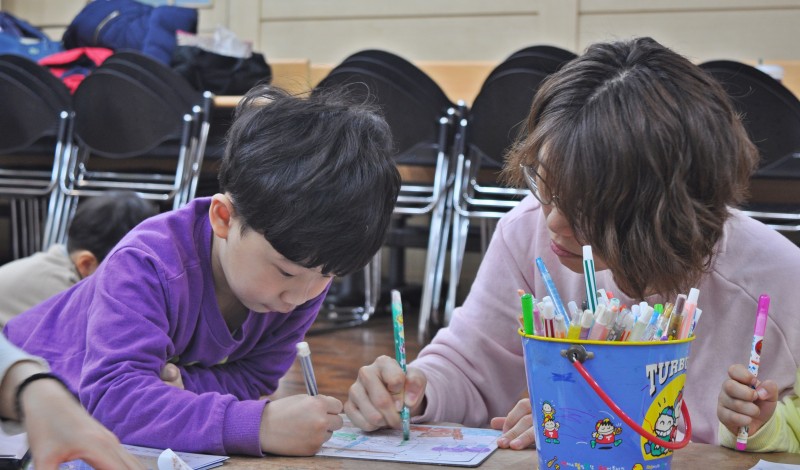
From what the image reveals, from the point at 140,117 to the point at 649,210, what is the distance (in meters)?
2.93

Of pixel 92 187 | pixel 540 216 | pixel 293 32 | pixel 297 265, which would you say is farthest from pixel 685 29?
pixel 297 265

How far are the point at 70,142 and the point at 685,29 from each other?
2925 millimetres

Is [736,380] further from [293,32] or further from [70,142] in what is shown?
[293,32]

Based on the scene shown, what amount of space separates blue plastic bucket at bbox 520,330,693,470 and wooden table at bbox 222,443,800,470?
4.1 inches

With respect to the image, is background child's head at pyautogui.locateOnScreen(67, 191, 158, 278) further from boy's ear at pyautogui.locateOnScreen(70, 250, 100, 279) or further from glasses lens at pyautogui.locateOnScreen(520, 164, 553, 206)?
glasses lens at pyautogui.locateOnScreen(520, 164, 553, 206)

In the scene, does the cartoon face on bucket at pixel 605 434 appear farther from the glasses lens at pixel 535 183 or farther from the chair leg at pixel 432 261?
the chair leg at pixel 432 261

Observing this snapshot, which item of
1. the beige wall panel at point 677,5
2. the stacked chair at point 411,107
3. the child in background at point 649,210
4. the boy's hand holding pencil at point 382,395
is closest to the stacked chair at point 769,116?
the stacked chair at point 411,107

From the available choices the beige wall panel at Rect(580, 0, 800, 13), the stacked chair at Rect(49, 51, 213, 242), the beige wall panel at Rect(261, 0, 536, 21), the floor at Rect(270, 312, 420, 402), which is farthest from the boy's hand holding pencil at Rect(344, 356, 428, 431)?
the beige wall panel at Rect(261, 0, 536, 21)

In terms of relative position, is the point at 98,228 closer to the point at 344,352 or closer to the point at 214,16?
the point at 344,352

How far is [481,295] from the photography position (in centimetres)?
137

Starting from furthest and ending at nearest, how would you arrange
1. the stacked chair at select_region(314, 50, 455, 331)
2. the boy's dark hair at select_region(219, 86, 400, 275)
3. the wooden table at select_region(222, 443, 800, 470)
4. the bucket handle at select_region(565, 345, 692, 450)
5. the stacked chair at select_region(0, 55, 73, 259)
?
the stacked chair at select_region(0, 55, 73, 259), the stacked chair at select_region(314, 50, 455, 331), the boy's dark hair at select_region(219, 86, 400, 275), the wooden table at select_region(222, 443, 800, 470), the bucket handle at select_region(565, 345, 692, 450)

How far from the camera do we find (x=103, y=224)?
101 inches

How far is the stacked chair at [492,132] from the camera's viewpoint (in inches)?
118

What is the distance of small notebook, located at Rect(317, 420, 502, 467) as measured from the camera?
0.93m
